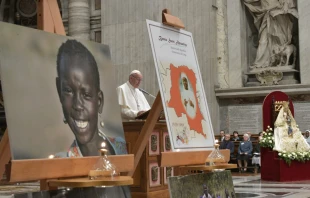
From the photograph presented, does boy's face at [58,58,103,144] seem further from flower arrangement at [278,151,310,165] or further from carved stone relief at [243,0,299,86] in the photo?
carved stone relief at [243,0,299,86]

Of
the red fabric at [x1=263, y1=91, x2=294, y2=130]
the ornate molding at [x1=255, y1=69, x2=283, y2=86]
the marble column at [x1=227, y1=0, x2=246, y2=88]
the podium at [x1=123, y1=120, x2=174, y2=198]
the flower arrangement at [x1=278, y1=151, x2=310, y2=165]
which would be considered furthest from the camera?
the marble column at [x1=227, y1=0, x2=246, y2=88]

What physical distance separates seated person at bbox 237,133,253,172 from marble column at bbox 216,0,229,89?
204 centimetres

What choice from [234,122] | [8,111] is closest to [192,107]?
[8,111]

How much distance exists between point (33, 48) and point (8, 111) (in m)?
0.50

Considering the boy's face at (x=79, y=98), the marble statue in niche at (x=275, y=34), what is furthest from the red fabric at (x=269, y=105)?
the boy's face at (x=79, y=98)

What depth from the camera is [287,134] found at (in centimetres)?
1093

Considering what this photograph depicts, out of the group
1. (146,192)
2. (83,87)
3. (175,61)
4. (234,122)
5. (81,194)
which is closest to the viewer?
(81,194)

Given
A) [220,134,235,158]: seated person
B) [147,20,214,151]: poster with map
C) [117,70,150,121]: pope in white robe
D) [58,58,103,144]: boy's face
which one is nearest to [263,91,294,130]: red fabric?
[220,134,235,158]: seated person

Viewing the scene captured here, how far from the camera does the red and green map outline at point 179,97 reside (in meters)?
4.84

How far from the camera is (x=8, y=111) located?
130 inches

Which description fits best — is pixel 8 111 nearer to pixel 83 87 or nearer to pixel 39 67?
pixel 39 67

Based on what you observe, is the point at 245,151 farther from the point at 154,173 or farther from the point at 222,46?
the point at 154,173

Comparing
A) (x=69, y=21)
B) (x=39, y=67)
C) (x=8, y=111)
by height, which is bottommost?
(x=8, y=111)

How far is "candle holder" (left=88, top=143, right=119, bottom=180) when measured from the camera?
3.53m
